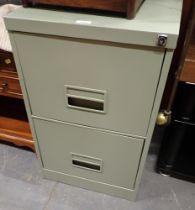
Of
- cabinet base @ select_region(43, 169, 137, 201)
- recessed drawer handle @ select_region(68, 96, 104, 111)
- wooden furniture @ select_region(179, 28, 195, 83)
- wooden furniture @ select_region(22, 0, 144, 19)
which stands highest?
wooden furniture @ select_region(22, 0, 144, 19)

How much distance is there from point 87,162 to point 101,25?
0.59 meters

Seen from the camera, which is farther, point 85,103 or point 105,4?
point 85,103

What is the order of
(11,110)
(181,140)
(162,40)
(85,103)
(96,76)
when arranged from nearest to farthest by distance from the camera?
(162,40), (96,76), (85,103), (181,140), (11,110)

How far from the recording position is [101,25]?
1.86 feet

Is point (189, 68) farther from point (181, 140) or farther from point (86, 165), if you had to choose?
Result: point (86, 165)

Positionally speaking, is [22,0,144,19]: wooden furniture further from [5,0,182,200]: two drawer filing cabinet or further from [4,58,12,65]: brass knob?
[4,58,12,65]: brass knob

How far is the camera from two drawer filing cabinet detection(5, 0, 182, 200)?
0.57 meters

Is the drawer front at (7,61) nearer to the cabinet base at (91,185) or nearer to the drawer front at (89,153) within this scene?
the drawer front at (89,153)

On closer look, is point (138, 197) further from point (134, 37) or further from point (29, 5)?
point (29, 5)

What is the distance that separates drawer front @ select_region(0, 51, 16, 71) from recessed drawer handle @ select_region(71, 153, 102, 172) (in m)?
0.44

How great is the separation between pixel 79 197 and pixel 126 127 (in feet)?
1.67

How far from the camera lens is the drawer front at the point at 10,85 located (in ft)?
3.09

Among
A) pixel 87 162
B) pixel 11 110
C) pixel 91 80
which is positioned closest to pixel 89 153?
pixel 87 162

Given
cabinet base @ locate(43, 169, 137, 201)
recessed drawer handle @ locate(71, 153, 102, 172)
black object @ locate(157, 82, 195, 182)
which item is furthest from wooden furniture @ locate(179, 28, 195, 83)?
cabinet base @ locate(43, 169, 137, 201)
